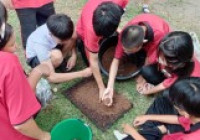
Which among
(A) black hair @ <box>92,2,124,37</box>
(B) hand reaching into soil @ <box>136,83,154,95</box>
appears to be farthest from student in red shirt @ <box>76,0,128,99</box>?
(B) hand reaching into soil @ <box>136,83,154,95</box>

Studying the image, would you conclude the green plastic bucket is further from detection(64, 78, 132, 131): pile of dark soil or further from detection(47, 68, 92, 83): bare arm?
detection(47, 68, 92, 83): bare arm

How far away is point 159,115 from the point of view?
6.78ft

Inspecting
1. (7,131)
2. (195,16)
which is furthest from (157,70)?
(7,131)

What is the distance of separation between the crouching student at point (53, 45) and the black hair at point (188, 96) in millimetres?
877

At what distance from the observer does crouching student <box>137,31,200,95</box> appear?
1974 mm

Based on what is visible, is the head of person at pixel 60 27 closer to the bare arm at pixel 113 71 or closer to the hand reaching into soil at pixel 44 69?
the hand reaching into soil at pixel 44 69

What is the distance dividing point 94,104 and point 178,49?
2.36ft

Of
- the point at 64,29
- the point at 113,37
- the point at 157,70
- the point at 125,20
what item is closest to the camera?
the point at 64,29

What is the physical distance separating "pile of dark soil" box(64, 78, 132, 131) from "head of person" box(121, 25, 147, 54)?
1.45 feet

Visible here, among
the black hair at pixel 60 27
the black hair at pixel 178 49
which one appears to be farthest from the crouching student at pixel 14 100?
the black hair at pixel 178 49

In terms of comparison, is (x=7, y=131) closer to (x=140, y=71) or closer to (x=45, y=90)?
(x=45, y=90)

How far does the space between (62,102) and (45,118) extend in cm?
18

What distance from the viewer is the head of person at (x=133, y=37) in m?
2.07

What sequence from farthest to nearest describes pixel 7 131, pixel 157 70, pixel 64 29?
1. pixel 157 70
2. pixel 64 29
3. pixel 7 131
